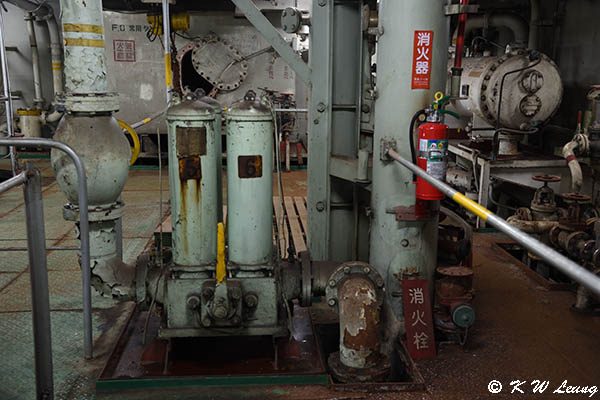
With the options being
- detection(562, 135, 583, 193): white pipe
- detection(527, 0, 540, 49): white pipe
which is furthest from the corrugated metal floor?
detection(527, 0, 540, 49): white pipe

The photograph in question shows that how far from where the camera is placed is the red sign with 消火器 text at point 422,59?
278 centimetres

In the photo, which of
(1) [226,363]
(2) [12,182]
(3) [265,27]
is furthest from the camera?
(3) [265,27]

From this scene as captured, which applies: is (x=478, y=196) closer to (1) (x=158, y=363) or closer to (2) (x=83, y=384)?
(1) (x=158, y=363)

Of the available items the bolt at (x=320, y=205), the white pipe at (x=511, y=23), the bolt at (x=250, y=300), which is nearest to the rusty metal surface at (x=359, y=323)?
the bolt at (x=250, y=300)

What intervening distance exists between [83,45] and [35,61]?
757 cm

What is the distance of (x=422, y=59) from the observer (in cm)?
280

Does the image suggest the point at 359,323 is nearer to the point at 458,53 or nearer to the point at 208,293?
the point at 208,293

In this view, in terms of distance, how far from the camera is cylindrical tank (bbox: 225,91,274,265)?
2.71m

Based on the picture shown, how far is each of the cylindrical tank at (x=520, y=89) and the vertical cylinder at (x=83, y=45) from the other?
325cm

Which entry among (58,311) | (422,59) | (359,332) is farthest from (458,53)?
(58,311)

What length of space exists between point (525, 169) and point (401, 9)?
2754mm

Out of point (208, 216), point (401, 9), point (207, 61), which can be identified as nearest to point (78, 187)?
point (208, 216)

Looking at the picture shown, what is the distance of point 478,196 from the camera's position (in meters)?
5.15

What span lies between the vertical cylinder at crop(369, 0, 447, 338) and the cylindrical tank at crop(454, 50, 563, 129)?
2176 millimetres
